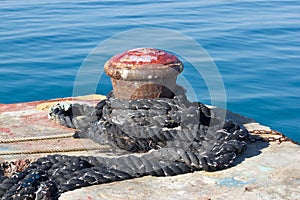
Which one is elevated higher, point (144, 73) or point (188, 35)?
point (144, 73)

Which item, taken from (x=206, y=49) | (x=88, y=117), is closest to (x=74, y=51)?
(x=206, y=49)

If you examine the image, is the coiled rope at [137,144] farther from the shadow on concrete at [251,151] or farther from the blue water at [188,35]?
the blue water at [188,35]

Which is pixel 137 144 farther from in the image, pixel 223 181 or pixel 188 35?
pixel 188 35

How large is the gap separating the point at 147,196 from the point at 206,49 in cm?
800

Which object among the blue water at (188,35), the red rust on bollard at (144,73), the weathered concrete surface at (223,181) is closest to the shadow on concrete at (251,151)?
the weathered concrete surface at (223,181)

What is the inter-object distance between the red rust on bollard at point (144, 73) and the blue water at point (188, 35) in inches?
132

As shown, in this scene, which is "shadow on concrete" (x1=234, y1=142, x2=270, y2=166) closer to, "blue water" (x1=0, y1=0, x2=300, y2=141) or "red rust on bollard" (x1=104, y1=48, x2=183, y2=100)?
"red rust on bollard" (x1=104, y1=48, x2=183, y2=100)

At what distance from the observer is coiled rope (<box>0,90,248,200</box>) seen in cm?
362

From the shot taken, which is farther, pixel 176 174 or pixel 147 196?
pixel 176 174

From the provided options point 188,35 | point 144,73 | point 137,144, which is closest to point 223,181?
point 137,144

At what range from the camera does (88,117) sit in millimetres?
4781

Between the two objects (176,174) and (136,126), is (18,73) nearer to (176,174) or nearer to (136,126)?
(136,126)

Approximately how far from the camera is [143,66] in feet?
14.5

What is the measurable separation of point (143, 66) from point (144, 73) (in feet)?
0.19
